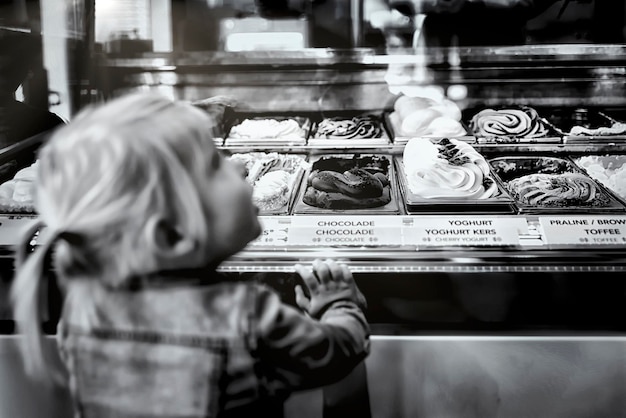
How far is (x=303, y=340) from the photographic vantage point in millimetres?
1186

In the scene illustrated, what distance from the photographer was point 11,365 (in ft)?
5.05

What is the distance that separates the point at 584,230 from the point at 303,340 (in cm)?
78

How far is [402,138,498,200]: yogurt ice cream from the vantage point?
5.32 ft

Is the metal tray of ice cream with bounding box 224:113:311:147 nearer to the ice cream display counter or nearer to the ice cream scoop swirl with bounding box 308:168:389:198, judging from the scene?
the ice cream display counter

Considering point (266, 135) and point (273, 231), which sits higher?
point (266, 135)

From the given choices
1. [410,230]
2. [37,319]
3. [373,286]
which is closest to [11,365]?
[37,319]

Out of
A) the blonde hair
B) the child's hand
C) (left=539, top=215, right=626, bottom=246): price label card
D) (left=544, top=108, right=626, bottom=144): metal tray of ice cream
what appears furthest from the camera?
(left=544, top=108, right=626, bottom=144): metal tray of ice cream

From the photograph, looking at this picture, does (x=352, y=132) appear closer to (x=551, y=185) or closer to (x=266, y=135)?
(x=266, y=135)

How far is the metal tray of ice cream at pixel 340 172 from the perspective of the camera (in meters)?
1.58

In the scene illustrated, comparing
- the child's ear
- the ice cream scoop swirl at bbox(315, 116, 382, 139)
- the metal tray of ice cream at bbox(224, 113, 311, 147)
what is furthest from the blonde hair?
the ice cream scoop swirl at bbox(315, 116, 382, 139)

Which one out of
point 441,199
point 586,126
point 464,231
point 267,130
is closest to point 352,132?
point 267,130

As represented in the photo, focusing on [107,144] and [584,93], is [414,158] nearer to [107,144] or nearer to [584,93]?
[584,93]

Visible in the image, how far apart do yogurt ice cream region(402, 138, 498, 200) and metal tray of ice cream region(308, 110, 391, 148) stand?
5.0 inches

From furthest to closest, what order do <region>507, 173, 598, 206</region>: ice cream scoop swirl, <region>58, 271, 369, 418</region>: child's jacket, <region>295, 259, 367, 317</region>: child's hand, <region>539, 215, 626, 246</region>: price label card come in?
<region>507, 173, 598, 206</region>: ice cream scoop swirl, <region>539, 215, 626, 246</region>: price label card, <region>295, 259, 367, 317</region>: child's hand, <region>58, 271, 369, 418</region>: child's jacket
